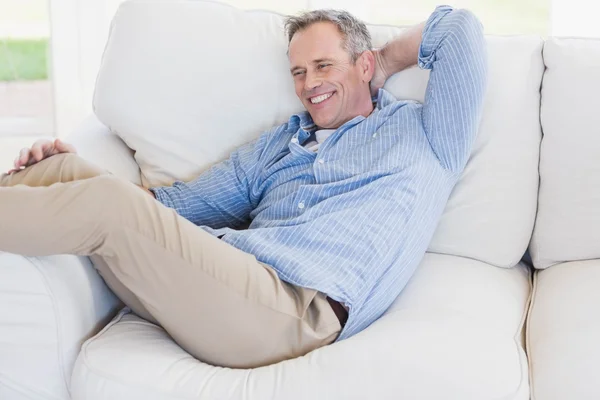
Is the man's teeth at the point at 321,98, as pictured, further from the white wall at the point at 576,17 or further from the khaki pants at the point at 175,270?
the white wall at the point at 576,17

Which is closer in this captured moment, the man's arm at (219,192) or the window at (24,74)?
the man's arm at (219,192)

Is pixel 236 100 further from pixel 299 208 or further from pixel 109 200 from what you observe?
pixel 109 200

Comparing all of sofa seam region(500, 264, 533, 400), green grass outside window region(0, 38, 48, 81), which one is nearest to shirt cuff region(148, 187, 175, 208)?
sofa seam region(500, 264, 533, 400)

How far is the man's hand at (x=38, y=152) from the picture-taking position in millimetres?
1778

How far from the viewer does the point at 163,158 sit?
6.79ft

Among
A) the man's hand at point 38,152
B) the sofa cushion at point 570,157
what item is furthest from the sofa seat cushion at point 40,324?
the sofa cushion at point 570,157

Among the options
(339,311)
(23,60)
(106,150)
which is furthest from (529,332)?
(23,60)

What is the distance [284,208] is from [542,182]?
64 cm

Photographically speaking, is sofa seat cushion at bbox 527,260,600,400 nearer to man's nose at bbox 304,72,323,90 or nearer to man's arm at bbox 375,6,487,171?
man's arm at bbox 375,6,487,171

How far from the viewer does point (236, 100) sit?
2.07 m

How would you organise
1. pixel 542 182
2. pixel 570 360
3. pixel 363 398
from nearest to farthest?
pixel 363 398, pixel 570 360, pixel 542 182

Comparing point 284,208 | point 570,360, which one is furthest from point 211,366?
point 570,360

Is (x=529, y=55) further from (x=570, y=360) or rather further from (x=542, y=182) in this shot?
(x=570, y=360)

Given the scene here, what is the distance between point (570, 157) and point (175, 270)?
998mm
